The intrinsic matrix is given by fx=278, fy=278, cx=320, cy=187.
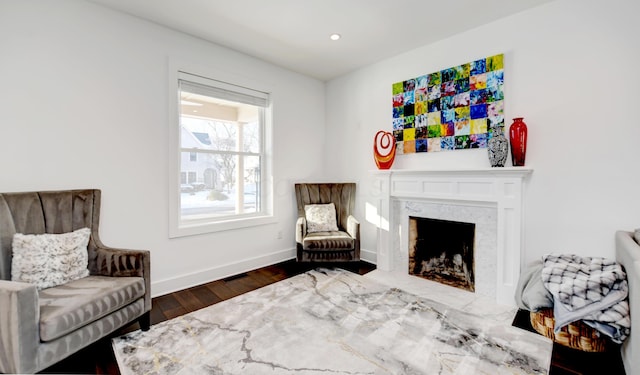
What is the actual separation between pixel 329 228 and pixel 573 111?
8.75 feet

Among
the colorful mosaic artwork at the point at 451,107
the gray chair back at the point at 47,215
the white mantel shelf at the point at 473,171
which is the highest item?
the colorful mosaic artwork at the point at 451,107

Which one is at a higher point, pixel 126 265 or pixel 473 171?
pixel 473 171

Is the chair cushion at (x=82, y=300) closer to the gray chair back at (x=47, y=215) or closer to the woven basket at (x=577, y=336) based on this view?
the gray chair back at (x=47, y=215)

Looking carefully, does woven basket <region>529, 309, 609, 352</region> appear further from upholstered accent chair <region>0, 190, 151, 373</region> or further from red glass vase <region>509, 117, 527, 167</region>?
upholstered accent chair <region>0, 190, 151, 373</region>

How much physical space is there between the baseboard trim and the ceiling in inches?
99.1

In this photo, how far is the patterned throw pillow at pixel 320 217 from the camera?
3.64 metres

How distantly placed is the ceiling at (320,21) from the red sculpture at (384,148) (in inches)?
39.2

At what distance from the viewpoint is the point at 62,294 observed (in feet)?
5.58

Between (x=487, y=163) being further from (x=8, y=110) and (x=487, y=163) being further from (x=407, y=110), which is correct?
(x=8, y=110)

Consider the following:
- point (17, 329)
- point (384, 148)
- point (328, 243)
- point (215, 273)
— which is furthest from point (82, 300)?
point (384, 148)

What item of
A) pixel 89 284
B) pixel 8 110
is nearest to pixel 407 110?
pixel 89 284

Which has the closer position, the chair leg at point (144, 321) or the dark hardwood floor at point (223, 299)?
the dark hardwood floor at point (223, 299)

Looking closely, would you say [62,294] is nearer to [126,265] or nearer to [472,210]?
[126,265]

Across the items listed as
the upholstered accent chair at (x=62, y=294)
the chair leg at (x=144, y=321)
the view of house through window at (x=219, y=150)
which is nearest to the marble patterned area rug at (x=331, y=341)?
the chair leg at (x=144, y=321)
